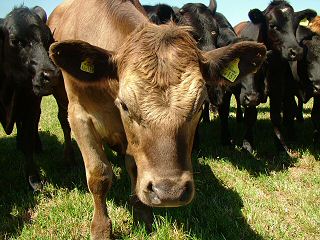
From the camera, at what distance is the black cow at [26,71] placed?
443 centimetres

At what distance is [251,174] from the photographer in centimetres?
514

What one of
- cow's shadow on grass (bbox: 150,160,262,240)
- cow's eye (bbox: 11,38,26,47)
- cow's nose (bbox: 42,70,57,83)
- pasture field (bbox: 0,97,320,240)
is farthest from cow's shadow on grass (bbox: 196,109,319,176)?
cow's eye (bbox: 11,38,26,47)

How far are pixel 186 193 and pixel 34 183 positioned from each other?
278 centimetres

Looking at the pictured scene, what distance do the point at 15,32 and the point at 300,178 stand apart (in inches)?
150

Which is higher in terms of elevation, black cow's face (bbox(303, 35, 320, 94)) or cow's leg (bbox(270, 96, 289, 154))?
black cow's face (bbox(303, 35, 320, 94))

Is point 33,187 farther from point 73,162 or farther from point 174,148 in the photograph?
point 174,148

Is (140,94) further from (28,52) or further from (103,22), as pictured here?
(28,52)

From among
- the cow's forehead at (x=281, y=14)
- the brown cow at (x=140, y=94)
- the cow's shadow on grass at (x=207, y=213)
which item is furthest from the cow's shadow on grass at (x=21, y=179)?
the cow's forehead at (x=281, y=14)

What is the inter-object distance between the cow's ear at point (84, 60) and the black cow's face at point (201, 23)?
2798 millimetres

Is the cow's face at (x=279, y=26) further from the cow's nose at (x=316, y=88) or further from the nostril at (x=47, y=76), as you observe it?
the nostril at (x=47, y=76)

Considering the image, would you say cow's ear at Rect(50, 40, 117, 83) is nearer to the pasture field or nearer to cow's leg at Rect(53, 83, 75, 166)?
the pasture field

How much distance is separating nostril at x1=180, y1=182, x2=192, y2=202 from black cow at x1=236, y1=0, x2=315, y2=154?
3.71 meters

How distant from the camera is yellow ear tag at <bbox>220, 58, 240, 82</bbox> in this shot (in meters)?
3.35

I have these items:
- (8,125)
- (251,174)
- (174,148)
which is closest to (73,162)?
(8,125)
